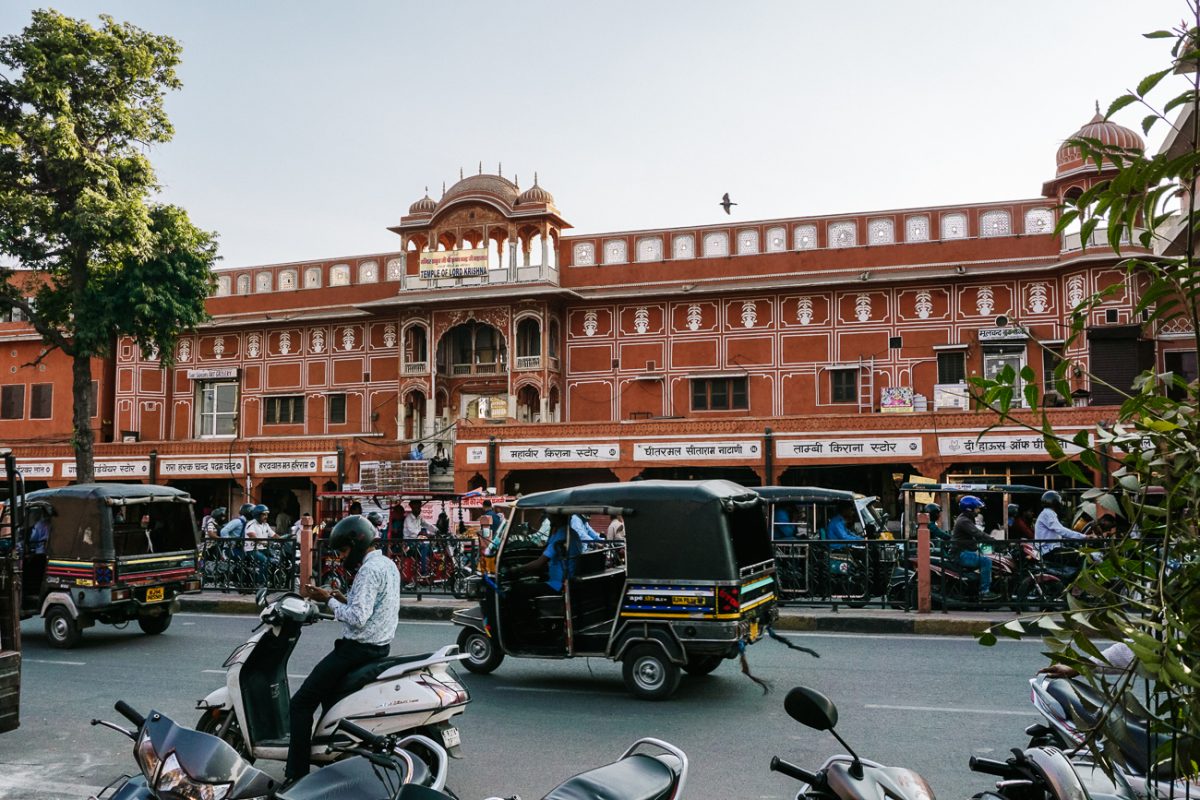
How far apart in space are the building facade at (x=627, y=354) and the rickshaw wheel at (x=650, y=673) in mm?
17741

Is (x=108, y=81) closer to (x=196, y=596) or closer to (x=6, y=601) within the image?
(x=196, y=596)

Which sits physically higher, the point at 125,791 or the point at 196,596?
the point at 125,791

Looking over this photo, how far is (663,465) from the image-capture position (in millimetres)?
26938

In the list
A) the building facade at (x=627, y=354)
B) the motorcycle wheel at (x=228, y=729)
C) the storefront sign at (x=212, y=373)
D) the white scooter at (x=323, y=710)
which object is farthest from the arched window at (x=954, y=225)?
the motorcycle wheel at (x=228, y=729)

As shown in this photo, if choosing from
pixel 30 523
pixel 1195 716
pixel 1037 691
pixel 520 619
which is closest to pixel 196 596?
pixel 30 523

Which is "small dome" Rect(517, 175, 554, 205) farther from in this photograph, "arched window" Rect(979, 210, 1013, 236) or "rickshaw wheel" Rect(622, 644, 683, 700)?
"rickshaw wheel" Rect(622, 644, 683, 700)

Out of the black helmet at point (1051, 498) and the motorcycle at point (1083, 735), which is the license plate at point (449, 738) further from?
the black helmet at point (1051, 498)

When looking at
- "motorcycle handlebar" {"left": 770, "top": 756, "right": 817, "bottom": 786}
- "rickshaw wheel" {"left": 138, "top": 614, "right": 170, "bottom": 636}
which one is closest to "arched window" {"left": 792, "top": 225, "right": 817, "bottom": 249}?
"rickshaw wheel" {"left": 138, "top": 614, "right": 170, "bottom": 636}

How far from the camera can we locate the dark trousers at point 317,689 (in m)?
5.37

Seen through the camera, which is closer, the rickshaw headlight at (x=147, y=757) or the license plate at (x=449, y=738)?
the rickshaw headlight at (x=147, y=757)

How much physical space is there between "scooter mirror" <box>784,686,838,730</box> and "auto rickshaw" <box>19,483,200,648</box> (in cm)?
1051

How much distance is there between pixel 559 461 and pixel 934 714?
20.5 metres

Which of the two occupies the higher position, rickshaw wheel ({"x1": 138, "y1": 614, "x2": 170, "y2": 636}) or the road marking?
the road marking

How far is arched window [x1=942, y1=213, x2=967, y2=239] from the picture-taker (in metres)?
29.6
